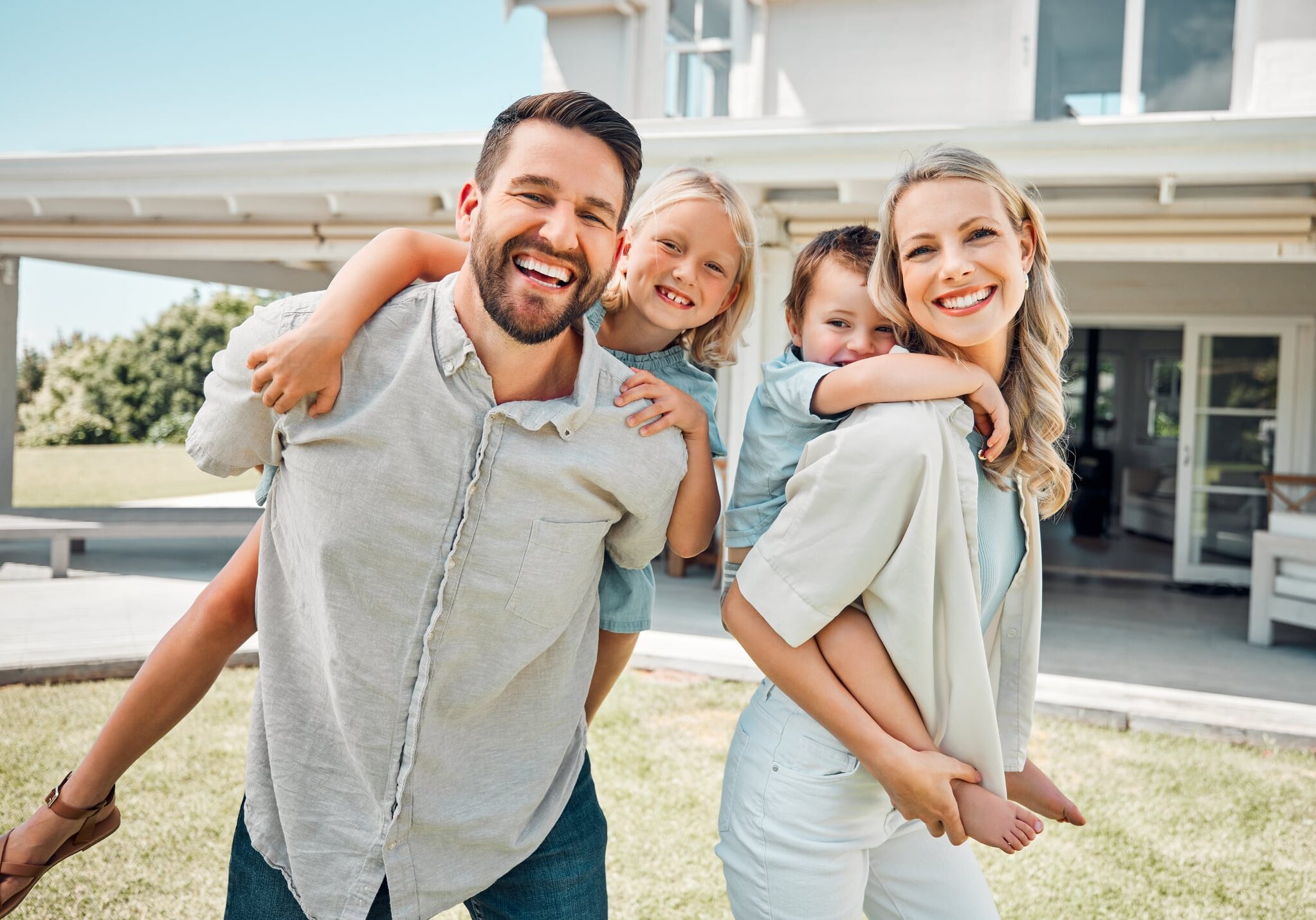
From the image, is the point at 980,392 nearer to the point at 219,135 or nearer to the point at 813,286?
the point at 813,286

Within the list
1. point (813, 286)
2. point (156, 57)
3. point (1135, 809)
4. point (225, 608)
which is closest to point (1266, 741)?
point (1135, 809)

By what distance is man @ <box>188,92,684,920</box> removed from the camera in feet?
4.74

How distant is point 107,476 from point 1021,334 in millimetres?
19323

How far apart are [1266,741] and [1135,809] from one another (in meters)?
1.14

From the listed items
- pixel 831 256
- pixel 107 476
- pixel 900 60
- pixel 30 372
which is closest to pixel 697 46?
pixel 900 60

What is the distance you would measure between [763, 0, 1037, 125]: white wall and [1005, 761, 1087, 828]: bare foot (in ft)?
22.1

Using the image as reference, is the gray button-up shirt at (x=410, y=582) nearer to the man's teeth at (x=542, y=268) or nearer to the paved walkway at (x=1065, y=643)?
the man's teeth at (x=542, y=268)

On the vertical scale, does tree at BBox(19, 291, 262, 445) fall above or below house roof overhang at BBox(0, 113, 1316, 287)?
below

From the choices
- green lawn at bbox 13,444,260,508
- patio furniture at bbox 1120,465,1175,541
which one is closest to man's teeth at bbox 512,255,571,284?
patio furniture at bbox 1120,465,1175,541

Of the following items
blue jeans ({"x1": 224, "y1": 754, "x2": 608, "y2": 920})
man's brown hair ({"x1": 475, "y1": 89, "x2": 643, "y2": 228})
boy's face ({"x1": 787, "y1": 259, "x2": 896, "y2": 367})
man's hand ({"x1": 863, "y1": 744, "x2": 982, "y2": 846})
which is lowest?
blue jeans ({"x1": 224, "y1": 754, "x2": 608, "y2": 920})

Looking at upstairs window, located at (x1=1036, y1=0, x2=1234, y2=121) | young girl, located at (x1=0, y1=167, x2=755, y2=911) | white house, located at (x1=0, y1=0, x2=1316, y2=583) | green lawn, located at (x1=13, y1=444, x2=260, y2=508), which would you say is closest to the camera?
young girl, located at (x1=0, y1=167, x2=755, y2=911)

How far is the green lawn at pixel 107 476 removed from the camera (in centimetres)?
1513

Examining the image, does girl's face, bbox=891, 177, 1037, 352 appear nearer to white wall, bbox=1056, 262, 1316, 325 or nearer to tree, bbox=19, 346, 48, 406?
white wall, bbox=1056, 262, 1316, 325

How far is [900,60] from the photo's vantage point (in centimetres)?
781
